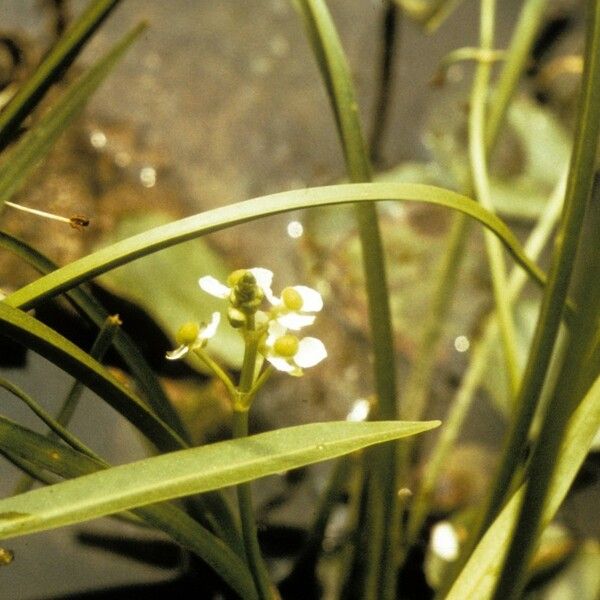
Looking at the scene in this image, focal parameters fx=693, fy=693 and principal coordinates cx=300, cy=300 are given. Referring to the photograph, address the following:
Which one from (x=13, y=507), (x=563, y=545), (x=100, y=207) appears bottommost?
(x=13, y=507)

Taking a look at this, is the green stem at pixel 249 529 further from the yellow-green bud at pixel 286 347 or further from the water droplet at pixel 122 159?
the water droplet at pixel 122 159

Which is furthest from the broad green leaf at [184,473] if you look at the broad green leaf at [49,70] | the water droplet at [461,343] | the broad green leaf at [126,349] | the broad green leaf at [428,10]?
the broad green leaf at [428,10]

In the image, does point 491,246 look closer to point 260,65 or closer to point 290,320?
point 290,320

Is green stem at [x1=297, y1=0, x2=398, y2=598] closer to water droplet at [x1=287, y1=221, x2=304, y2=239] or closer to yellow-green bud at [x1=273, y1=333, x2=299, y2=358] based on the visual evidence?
yellow-green bud at [x1=273, y1=333, x2=299, y2=358]

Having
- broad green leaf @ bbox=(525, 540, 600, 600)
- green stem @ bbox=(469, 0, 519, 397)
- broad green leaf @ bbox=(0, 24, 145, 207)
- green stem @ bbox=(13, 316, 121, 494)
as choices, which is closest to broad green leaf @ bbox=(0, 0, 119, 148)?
broad green leaf @ bbox=(0, 24, 145, 207)

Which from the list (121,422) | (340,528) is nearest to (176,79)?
(121,422)

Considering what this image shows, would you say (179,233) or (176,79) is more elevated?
(176,79)

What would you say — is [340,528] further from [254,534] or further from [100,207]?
[100,207]
